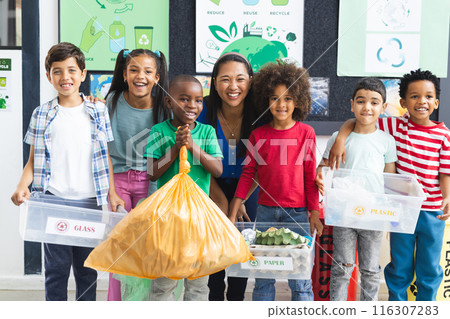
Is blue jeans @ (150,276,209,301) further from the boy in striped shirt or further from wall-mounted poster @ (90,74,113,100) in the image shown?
wall-mounted poster @ (90,74,113,100)

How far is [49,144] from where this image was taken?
4.90 ft

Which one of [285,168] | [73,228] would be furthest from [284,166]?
[73,228]

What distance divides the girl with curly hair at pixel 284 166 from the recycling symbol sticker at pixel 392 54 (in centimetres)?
73

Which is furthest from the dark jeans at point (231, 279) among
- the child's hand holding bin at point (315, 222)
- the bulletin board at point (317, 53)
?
the bulletin board at point (317, 53)

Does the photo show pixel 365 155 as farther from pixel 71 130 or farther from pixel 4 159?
pixel 4 159

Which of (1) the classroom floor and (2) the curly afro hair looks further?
(1) the classroom floor

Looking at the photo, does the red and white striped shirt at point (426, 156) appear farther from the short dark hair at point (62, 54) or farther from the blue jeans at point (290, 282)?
the short dark hair at point (62, 54)

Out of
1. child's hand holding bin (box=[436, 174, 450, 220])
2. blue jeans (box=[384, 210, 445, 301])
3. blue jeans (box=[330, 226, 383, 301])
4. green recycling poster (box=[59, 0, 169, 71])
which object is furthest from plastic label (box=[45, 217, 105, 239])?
child's hand holding bin (box=[436, 174, 450, 220])

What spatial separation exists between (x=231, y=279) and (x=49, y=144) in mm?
854

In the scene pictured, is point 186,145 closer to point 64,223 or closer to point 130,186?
point 130,186

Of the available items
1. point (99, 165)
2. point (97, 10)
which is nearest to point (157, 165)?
point (99, 165)

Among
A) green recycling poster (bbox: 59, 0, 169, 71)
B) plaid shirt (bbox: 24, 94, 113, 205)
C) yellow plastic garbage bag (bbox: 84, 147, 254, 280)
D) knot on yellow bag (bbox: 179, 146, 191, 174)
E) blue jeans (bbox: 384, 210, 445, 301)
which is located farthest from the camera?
green recycling poster (bbox: 59, 0, 169, 71)

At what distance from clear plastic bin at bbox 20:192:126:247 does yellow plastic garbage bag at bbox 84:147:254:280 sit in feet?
0.35

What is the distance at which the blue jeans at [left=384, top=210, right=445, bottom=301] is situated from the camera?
1.59m
